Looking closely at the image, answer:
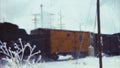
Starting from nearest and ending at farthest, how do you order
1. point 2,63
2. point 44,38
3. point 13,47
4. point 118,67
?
point 2,63 < point 13,47 < point 118,67 < point 44,38

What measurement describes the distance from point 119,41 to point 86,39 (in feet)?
5.51

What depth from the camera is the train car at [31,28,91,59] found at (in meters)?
14.8

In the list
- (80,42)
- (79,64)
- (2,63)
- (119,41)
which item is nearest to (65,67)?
(79,64)

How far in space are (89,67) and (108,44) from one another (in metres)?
3.69

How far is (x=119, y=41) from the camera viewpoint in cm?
1574

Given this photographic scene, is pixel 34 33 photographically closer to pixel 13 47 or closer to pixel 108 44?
pixel 13 47

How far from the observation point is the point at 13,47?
11156 mm

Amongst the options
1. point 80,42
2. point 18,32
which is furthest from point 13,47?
point 80,42

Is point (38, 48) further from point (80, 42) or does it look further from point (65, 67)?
point (80, 42)

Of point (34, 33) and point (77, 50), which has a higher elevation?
point (34, 33)

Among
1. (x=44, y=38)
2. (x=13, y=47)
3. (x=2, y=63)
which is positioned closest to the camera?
(x=2, y=63)

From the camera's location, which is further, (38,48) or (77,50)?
(77,50)

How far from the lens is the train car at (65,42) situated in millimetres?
14820

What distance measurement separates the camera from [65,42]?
15.9 meters
